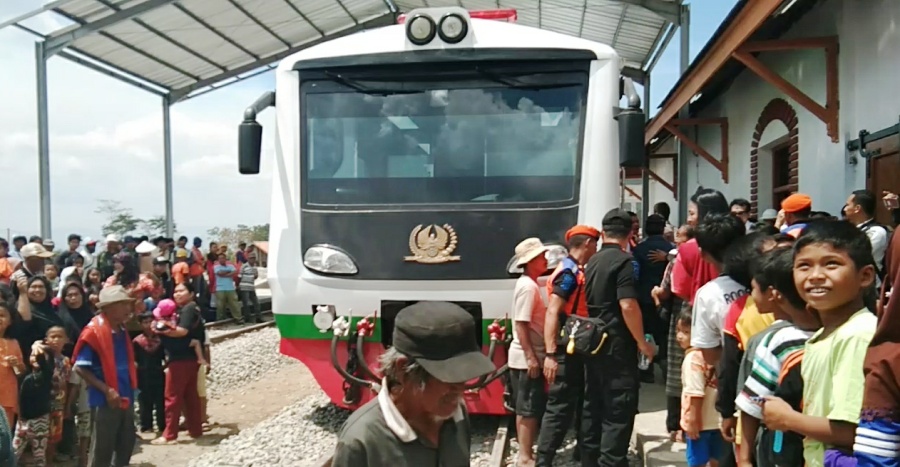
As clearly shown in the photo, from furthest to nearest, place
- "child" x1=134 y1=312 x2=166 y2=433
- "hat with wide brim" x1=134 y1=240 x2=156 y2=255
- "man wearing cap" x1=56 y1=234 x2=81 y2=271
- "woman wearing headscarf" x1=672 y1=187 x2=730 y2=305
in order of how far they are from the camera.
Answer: "hat with wide brim" x1=134 y1=240 x2=156 y2=255, "man wearing cap" x1=56 y1=234 x2=81 y2=271, "child" x1=134 y1=312 x2=166 y2=433, "woman wearing headscarf" x1=672 y1=187 x2=730 y2=305

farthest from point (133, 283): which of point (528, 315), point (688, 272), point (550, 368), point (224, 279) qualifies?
point (224, 279)

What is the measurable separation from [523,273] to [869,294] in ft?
8.46

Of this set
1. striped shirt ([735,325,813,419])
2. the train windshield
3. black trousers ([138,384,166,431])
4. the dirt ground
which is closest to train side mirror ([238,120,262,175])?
the train windshield

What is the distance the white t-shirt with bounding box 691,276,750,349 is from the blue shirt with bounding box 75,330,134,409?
3.94 m

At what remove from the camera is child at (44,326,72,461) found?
554 centimetres

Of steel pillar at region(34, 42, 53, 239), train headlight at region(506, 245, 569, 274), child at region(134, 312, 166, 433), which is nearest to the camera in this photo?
train headlight at region(506, 245, 569, 274)

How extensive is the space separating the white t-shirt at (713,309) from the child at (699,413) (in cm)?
25

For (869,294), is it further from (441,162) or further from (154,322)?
(154,322)

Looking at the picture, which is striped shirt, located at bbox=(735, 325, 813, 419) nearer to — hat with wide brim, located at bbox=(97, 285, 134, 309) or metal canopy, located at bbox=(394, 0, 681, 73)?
hat with wide brim, located at bbox=(97, 285, 134, 309)

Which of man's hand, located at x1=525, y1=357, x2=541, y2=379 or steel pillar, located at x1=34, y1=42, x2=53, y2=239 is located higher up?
steel pillar, located at x1=34, y1=42, x2=53, y2=239

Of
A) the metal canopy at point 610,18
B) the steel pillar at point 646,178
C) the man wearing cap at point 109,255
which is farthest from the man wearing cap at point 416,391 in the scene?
the steel pillar at point 646,178

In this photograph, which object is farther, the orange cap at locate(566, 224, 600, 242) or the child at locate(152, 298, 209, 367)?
the child at locate(152, 298, 209, 367)

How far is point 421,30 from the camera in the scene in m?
5.53

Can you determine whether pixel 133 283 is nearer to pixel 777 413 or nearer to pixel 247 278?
pixel 777 413
